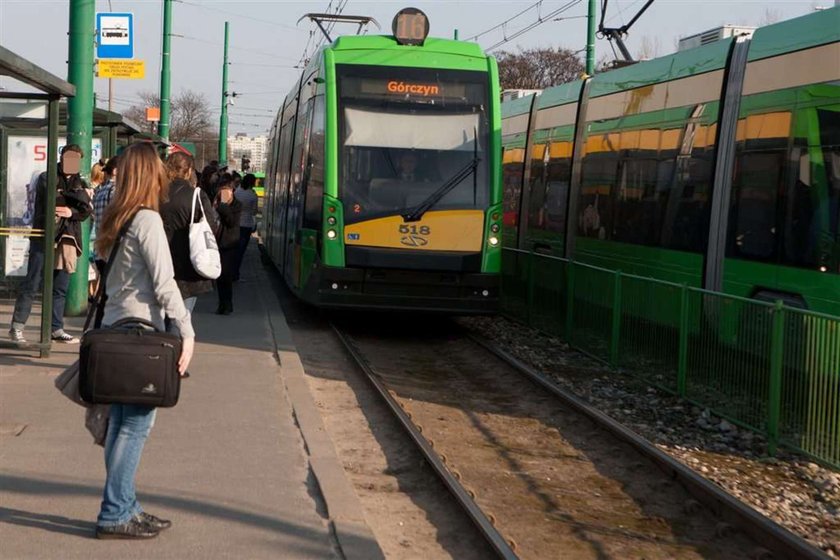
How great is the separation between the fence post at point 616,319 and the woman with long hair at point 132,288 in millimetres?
7585

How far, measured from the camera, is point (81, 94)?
13.5m

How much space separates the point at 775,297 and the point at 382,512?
17.6 ft

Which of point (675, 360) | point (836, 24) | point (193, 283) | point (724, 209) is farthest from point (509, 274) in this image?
point (193, 283)

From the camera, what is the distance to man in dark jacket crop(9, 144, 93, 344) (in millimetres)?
11023

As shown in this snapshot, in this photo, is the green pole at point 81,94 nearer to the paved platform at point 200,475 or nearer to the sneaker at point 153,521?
the paved platform at point 200,475

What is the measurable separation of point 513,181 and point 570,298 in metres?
7.58

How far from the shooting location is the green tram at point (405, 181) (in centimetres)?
1418

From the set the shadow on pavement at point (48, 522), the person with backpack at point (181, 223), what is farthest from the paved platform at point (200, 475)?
the person with backpack at point (181, 223)

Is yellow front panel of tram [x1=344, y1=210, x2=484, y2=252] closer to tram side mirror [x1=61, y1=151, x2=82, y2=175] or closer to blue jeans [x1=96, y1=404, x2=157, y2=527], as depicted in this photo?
tram side mirror [x1=61, y1=151, x2=82, y2=175]

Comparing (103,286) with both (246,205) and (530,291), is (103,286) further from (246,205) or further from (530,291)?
(246,205)

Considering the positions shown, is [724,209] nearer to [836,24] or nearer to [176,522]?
[836,24]

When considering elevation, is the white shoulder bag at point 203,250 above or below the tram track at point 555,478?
above

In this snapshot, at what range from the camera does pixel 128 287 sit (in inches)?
222

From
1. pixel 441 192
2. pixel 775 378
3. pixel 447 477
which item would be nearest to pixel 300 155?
pixel 441 192
